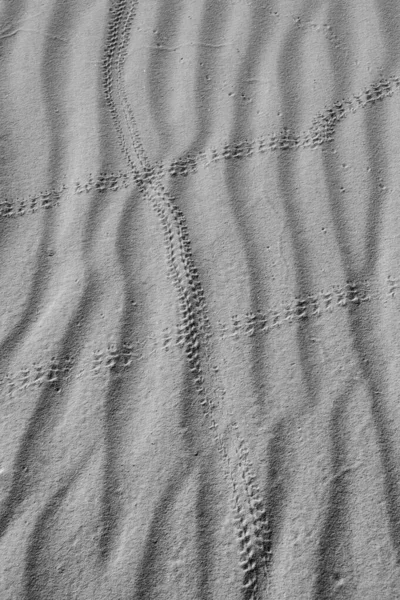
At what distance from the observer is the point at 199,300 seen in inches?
97.3

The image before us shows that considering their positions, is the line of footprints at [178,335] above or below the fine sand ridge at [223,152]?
below

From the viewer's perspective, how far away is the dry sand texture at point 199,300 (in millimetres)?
2025

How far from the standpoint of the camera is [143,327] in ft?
7.93

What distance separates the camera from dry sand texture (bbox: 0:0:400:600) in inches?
79.7

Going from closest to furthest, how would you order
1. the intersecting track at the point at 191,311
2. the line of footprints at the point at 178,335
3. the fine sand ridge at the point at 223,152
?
1. the intersecting track at the point at 191,311
2. the line of footprints at the point at 178,335
3. the fine sand ridge at the point at 223,152

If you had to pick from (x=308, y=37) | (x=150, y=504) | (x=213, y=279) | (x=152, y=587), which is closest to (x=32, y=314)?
(x=213, y=279)

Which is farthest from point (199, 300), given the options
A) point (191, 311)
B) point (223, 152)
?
point (223, 152)

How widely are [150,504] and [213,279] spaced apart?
725 mm

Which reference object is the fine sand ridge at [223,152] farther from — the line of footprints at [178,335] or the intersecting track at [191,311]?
the line of footprints at [178,335]

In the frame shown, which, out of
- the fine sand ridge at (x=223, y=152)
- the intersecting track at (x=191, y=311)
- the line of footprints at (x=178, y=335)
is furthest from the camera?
the fine sand ridge at (x=223, y=152)

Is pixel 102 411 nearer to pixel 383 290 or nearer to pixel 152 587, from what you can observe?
pixel 152 587

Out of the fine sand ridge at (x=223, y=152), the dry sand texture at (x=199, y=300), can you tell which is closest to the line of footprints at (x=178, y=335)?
the dry sand texture at (x=199, y=300)

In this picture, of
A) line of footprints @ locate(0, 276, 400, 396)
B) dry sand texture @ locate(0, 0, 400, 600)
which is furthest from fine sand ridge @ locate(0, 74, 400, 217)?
line of footprints @ locate(0, 276, 400, 396)

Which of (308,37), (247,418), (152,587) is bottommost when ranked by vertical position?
(152,587)
